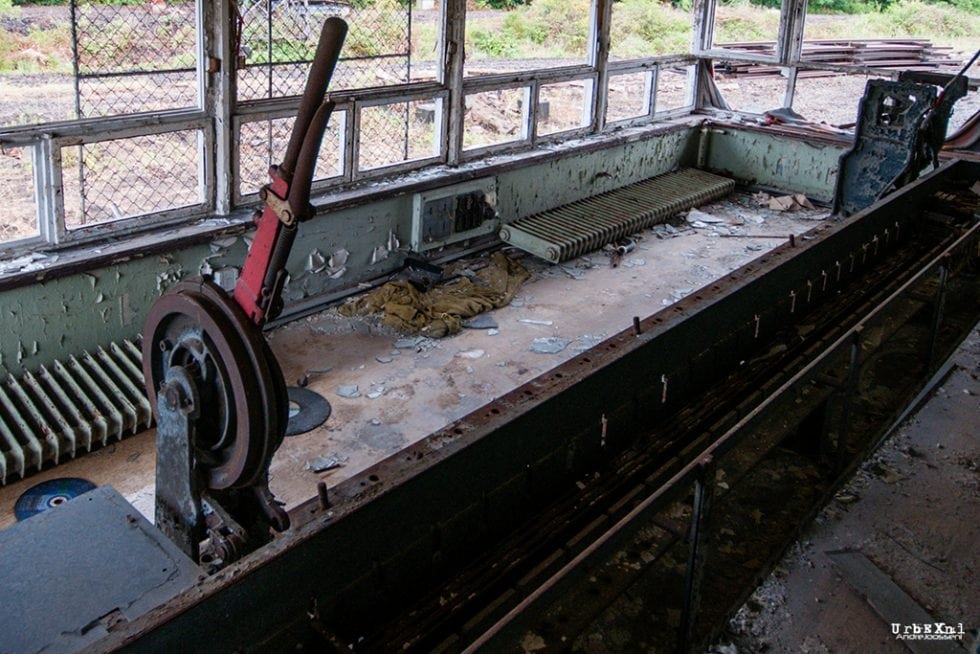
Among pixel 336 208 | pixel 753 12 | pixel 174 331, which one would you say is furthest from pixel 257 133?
pixel 753 12

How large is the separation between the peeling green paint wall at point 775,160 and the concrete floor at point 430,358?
1.27 metres

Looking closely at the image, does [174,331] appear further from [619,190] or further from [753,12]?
[753,12]

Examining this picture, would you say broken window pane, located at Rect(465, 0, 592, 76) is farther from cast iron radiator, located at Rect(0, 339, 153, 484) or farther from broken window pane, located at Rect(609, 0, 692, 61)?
cast iron radiator, located at Rect(0, 339, 153, 484)

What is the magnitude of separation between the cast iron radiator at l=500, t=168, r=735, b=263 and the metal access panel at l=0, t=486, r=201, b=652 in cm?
469

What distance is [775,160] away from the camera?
8.66m

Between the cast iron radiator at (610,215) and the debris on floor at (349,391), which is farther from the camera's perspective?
the cast iron radiator at (610,215)

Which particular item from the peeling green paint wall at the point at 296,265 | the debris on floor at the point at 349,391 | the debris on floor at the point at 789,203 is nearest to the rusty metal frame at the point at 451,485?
the debris on floor at the point at 349,391

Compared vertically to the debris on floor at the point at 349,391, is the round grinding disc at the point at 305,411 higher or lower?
lower

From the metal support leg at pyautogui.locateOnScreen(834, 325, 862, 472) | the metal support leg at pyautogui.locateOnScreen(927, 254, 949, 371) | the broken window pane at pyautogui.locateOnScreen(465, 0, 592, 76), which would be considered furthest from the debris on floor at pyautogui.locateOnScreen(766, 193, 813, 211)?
the metal support leg at pyautogui.locateOnScreen(834, 325, 862, 472)

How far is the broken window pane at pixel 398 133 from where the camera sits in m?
5.85

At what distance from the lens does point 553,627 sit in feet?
7.68

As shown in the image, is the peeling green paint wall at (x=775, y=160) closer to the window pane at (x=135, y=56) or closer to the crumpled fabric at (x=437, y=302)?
the crumpled fabric at (x=437, y=302)

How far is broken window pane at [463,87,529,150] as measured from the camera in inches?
262

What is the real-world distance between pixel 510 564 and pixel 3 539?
3.87 ft
